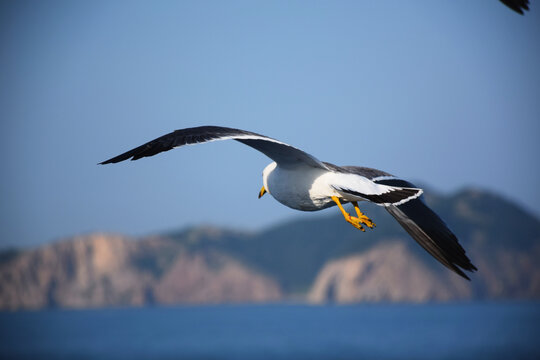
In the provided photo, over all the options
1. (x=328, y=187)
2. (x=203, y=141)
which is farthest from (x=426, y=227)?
(x=203, y=141)

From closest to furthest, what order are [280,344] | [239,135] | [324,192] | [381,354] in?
[239,135], [324,192], [381,354], [280,344]

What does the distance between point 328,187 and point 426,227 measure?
78.0 inches

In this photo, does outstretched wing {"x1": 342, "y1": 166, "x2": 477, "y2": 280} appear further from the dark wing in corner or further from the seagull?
the dark wing in corner

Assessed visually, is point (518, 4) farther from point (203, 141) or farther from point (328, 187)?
point (328, 187)

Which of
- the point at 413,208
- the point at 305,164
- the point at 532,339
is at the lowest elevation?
the point at 532,339

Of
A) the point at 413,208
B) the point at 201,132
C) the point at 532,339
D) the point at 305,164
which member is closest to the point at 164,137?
the point at 201,132

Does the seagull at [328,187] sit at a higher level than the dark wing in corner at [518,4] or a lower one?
lower

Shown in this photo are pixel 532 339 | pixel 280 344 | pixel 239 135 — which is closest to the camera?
pixel 239 135

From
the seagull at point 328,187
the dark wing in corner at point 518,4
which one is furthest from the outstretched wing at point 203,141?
the dark wing in corner at point 518,4

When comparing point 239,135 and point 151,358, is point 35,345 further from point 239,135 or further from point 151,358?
point 239,135

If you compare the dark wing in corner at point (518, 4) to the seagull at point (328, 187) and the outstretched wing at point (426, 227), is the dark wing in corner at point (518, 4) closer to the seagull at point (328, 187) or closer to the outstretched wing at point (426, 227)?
the seagull at point (328, 187)

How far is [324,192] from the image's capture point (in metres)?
9.84

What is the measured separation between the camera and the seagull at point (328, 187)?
871cm

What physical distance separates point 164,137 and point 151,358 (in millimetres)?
147768
